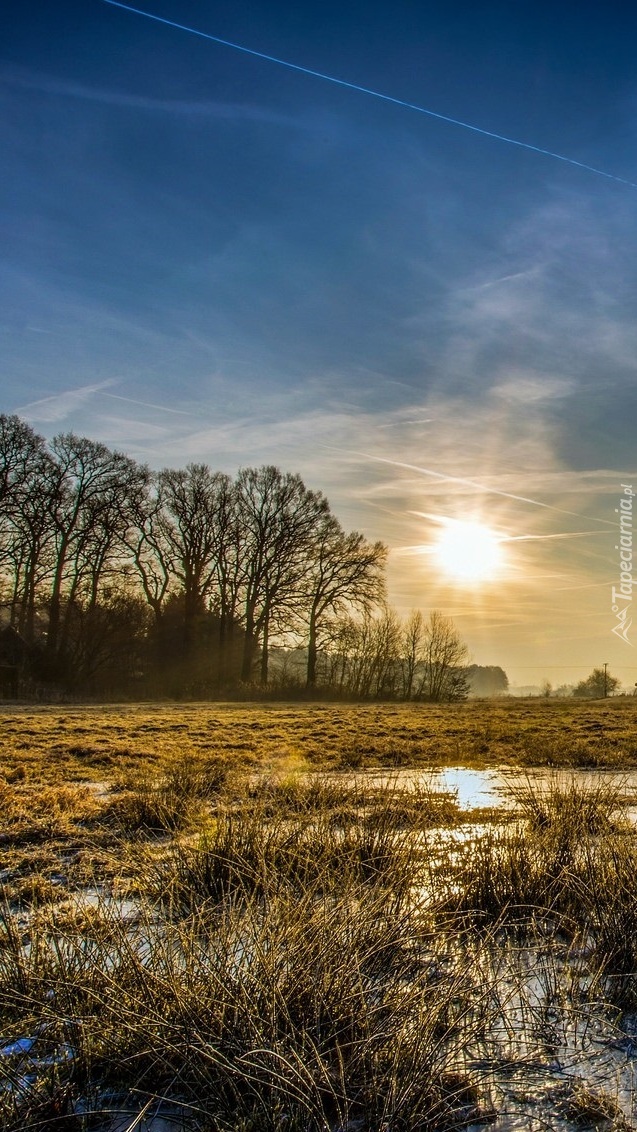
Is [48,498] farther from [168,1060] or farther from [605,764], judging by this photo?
[168,1060]

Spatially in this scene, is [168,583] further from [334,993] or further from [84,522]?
[334,993]

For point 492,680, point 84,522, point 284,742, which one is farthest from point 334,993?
point 492,680

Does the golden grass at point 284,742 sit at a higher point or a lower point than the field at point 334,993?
lower

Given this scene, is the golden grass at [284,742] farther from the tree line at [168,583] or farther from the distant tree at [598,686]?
the distant tree at [598,686]

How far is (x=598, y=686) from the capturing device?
6925 centimetres

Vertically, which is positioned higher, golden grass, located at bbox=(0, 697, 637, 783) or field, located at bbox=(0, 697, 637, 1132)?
field, located at bbox=(0, 697, 637, 1132)

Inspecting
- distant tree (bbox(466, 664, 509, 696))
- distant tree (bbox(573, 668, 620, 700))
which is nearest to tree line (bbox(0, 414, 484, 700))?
distant tree (bbox(573, 668, 620, 700))

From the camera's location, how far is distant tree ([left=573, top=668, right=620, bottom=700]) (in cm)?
6556

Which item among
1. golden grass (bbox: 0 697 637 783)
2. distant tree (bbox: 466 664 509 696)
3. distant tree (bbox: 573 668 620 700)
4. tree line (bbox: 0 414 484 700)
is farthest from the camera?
distant tree (bbox: 466 664 509 696)

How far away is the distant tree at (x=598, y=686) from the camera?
6556 centimetres

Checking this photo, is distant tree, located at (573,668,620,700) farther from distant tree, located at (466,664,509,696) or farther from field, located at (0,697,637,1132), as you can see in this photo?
field, located at (0,697,637,1132)

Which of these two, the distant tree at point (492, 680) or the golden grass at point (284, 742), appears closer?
the golden grass at point (284, 742)

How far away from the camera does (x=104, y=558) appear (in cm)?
3988

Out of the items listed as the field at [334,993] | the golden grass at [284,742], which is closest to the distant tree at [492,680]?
the golden grass at [284,742]
